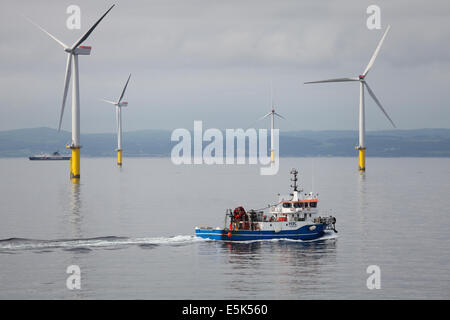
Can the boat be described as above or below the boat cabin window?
below

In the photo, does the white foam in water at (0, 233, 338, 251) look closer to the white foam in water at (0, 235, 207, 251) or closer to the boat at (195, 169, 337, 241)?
the white foam in water at (0, 235, 207, 251)

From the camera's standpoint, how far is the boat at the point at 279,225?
343ft

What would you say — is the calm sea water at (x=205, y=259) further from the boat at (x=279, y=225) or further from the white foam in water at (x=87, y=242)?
the boat at (x=279, y=225)

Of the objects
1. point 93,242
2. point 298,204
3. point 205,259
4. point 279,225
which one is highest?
point 298,204

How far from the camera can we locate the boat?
343 feet

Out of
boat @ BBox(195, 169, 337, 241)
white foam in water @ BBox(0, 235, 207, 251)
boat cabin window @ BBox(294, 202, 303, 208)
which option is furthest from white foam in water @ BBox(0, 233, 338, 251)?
boat cabin window @ BBox(294, 202, 303, 208)

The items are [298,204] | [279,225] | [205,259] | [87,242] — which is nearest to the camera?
[205,259]

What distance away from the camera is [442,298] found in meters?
67.1

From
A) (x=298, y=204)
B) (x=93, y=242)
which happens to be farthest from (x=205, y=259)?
(x=298, y=204)

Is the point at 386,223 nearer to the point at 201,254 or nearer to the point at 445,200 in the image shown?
the point at 201,254

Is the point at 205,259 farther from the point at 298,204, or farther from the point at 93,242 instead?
the point at 298,204

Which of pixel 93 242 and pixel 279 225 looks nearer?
pixel 93 242

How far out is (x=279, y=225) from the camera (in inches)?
4156
